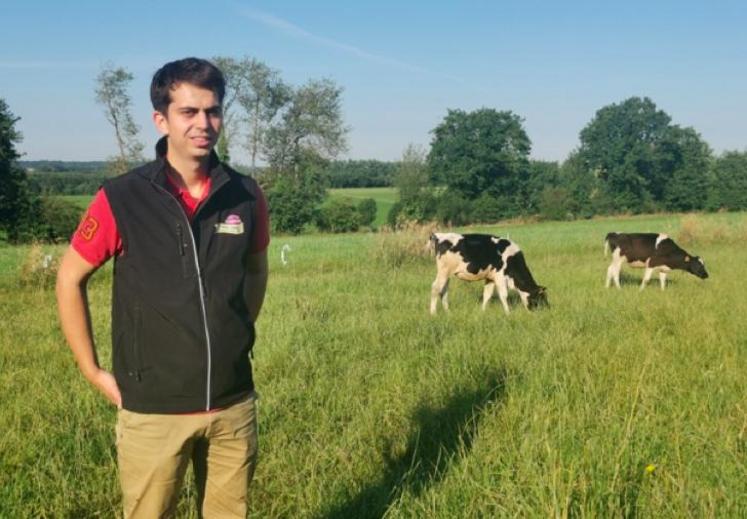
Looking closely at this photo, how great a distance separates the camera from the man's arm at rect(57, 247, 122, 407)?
2.34 m

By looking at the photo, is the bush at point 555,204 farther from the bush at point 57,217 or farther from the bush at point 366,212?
the bush at point 57,217

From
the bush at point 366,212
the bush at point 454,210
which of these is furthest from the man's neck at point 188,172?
the bush at point 454,210


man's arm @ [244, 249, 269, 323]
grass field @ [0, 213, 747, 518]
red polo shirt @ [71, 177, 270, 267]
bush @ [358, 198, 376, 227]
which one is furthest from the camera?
bush @ [358, 198, 376, 227]

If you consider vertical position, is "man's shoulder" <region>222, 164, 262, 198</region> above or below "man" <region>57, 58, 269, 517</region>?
above

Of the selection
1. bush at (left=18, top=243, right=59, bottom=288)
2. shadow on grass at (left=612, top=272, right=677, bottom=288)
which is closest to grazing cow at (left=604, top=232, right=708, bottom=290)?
shadow on grass at (left=612, top=272, right=677, bottom=288)

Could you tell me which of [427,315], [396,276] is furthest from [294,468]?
[396,276]

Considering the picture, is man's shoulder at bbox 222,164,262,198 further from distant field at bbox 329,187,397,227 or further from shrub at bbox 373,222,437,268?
distant field at bbox 329,187,397,227

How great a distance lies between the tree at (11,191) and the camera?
3444 centimetres

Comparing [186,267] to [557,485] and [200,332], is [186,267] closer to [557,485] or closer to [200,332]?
[200,332]

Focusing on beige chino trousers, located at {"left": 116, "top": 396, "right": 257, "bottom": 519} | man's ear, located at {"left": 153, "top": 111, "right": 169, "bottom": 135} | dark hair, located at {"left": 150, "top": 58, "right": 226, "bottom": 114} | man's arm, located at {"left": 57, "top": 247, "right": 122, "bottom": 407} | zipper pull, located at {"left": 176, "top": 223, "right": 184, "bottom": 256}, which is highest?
dark hair, located at {"left": 150, "top": 58, "right": 226, "bottom": 114}

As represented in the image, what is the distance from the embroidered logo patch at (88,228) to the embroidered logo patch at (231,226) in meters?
0.43

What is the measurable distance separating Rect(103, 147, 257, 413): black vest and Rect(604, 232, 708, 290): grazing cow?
13.3m

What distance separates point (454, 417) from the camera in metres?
4.75

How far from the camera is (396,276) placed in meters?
15.0
